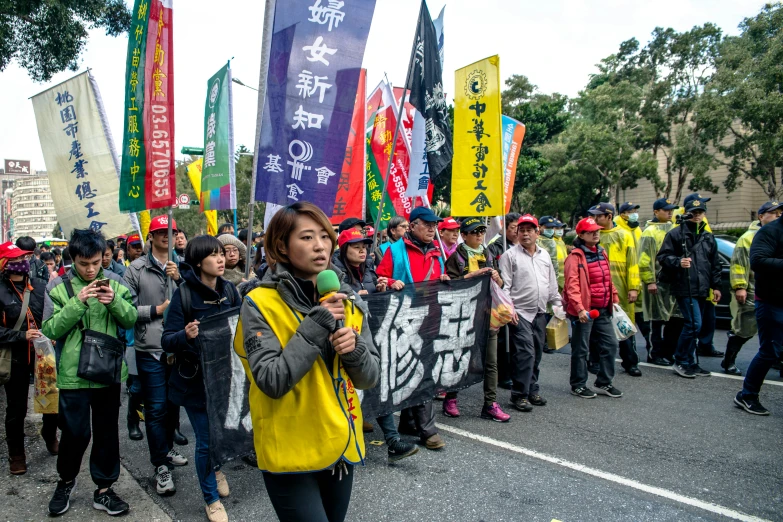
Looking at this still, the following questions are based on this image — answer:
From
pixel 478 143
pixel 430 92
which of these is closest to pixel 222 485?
pixel 478 143

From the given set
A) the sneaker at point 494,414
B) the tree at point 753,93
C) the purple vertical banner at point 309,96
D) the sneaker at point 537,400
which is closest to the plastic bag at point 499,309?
the sneaker at point 494,414

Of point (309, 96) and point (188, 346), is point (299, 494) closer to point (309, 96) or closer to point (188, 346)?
point (188, 346)

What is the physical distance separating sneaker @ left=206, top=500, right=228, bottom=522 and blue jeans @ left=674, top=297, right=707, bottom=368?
5.35 meters

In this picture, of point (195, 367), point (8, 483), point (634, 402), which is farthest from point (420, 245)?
point (8, 483)

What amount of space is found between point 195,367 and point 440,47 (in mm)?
4726

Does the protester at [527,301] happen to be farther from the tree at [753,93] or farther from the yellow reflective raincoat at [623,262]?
the tree at [753,93]

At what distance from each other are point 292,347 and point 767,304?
15.9 ft

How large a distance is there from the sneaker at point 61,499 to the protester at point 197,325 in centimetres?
79

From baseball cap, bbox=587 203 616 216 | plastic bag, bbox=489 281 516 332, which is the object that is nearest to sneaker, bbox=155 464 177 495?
plastic bag, bbox=489 281 516 332

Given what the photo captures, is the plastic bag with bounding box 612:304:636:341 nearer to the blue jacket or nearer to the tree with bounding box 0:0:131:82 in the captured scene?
the blue jacket

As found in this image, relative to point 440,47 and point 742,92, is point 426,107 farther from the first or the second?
point 742,92

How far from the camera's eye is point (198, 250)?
3363 millimetres

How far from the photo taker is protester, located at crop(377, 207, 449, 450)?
4602 millimetres

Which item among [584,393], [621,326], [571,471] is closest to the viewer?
[571,471]
